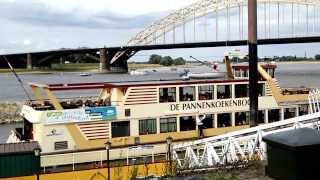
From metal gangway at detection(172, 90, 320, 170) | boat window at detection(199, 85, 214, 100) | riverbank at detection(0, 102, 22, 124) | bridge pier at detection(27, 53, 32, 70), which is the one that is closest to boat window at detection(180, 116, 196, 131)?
boat window at detection(199, 85, 214, 100)

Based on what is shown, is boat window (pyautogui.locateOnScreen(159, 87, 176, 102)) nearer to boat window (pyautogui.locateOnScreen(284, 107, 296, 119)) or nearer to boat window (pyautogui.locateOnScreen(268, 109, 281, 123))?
boat window (pyautogui.locateOnScreen(268, 109, 281, 123))

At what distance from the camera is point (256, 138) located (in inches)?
539

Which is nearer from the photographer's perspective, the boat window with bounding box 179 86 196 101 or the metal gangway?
the metal gangway

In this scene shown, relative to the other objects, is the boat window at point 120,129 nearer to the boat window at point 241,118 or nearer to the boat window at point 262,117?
the boat window at point 241,118

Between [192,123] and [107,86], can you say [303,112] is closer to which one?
[192,123]

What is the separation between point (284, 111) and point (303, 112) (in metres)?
1.01

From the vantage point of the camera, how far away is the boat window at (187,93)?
2034 centimetres

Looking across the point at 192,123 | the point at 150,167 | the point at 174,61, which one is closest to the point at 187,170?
the point at 150,167

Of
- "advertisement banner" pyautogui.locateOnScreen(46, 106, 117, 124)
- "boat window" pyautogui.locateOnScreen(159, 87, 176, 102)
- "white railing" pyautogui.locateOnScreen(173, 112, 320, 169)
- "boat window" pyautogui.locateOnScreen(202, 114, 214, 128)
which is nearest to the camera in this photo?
"white railing" pyautogui.locateOnScreen(173, 112, 320, 169)

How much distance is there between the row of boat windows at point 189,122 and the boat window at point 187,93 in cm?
70

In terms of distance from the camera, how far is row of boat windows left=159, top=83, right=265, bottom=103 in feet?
65.8

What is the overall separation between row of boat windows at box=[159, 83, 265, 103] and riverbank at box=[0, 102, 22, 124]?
28657mm

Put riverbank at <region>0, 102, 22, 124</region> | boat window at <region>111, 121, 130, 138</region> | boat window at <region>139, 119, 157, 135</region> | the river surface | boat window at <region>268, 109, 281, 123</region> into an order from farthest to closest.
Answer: the river surface, riverbank at <region>0, 102, 22, 124</region>, boat window at <region>268, 109, 281, 123</region>, boat window at <region>139, 119, 157, 135</region>, boat window at <region>111, 121, 130, 138</region>

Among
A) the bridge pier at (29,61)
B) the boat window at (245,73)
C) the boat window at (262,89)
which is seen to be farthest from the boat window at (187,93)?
the bridge pier at (29,61)
